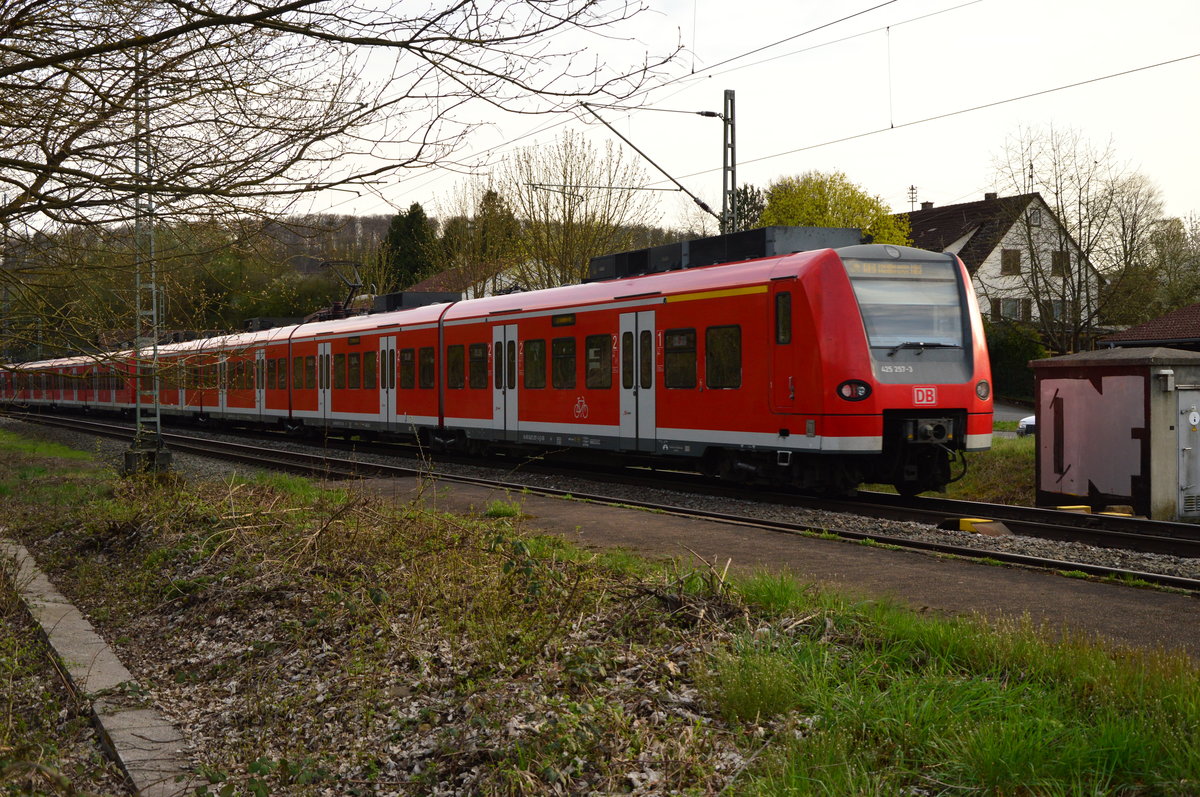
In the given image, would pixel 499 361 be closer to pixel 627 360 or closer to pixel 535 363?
pixel 535 363

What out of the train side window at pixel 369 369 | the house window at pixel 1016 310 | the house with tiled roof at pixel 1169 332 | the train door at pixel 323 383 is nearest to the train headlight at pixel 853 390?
the train side window at pixel 369 369

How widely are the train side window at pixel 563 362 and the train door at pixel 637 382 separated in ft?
4.53

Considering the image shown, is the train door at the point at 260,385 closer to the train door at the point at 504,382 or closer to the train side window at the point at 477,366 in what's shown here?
the train side window at the point at 477,366

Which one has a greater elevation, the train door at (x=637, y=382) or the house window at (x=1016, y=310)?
the house window at (x=1016, y=310)

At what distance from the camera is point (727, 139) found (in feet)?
83.4

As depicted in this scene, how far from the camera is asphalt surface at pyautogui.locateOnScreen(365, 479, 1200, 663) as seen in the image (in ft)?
21.1

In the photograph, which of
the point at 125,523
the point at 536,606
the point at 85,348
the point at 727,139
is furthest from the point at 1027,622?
the point at 727,139

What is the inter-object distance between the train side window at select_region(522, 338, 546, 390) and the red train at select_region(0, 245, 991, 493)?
1.3 inches

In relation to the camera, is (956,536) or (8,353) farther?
(956,536)

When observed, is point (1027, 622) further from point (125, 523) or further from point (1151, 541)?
point (125, 523)

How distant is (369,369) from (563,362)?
27.6 ft

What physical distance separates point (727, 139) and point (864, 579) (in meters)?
19.1

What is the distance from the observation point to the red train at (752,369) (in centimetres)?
1266

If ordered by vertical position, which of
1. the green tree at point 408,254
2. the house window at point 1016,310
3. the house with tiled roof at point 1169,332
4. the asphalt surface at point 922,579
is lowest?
the asphalt surface at point 922,579
